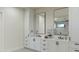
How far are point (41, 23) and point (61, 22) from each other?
3.44 feet

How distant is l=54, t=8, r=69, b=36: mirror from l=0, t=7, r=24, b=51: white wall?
1.85 meters

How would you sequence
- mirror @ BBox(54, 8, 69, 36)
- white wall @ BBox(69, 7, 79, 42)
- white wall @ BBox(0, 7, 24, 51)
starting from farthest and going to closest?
white wall @ BBox(0, 7, 24, 51) < mirror @ BBox(54, 8, 69, 36) < white wall @ BBox(69, 7, 79, 42)

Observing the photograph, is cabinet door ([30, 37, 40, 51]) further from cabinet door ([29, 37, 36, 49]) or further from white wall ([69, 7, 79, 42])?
white wall ([69, 7, 79, 42])

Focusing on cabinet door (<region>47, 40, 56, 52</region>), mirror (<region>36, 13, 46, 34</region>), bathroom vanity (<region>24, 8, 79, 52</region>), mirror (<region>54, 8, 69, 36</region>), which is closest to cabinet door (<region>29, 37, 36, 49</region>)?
bathroom vanity (<region>24, 8, 79, 52</region>)

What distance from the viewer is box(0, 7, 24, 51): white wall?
3715mm

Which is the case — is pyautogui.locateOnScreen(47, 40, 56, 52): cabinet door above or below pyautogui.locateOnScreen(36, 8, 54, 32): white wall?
below

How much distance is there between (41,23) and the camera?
409cm

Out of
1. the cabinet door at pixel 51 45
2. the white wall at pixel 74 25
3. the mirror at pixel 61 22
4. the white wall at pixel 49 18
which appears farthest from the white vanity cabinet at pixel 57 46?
the white wall at pixel 49 18

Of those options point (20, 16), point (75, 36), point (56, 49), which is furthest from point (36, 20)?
point (75, 36)

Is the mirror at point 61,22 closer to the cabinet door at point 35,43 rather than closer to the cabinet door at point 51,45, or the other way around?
the cabinet door at point 51,45

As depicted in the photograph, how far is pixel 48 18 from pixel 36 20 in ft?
2.58

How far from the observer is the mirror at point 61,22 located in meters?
3.15

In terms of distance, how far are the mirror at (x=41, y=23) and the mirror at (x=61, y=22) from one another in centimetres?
59
